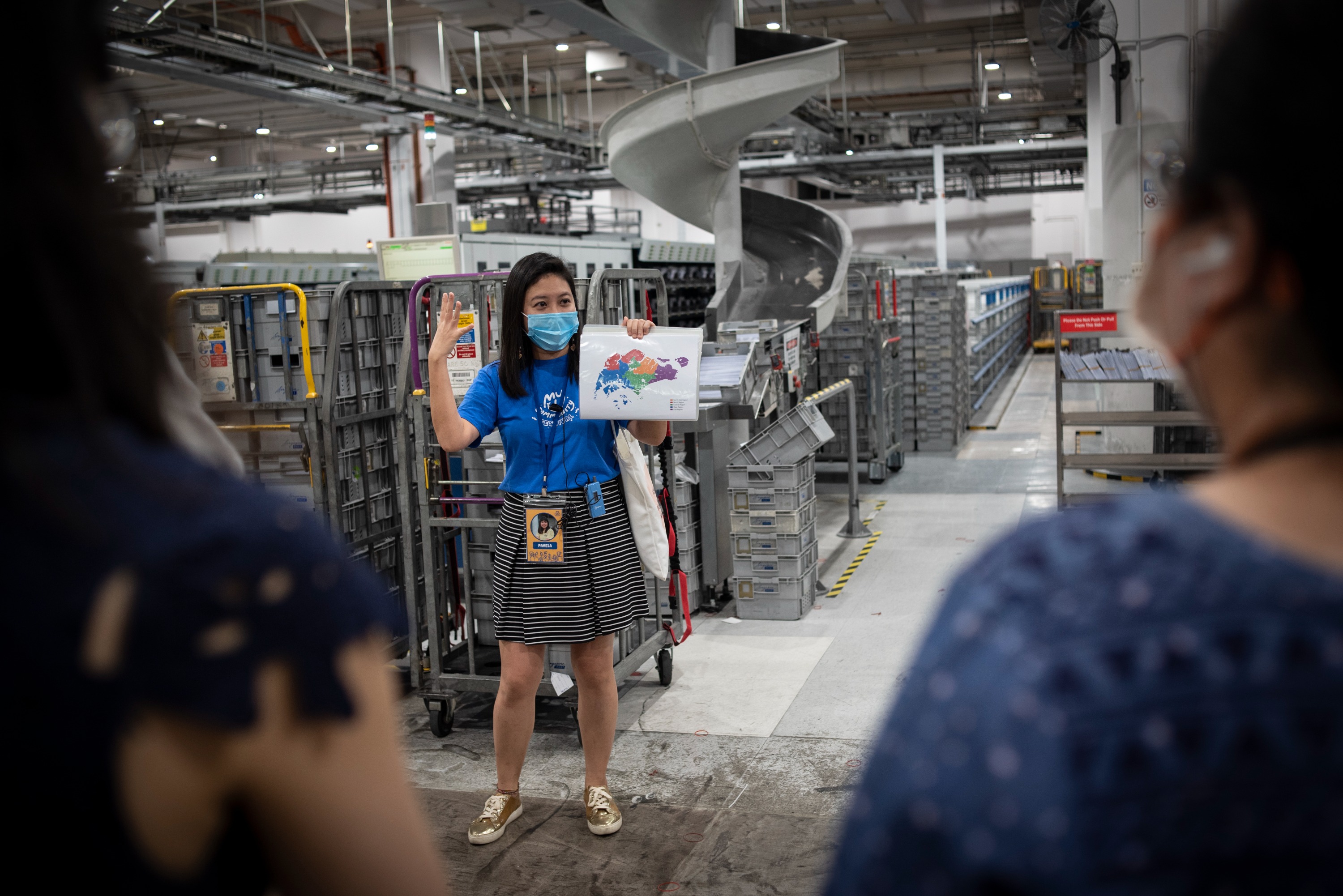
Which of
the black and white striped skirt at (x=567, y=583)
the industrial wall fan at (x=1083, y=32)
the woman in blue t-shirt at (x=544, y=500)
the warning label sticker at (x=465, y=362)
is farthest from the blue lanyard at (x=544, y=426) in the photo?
the industrial wall fan at (x=1083, y=32)

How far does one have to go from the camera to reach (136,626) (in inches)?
23.8

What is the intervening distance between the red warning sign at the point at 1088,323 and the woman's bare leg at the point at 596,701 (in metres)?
4.59

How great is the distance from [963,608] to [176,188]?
84.6 feet

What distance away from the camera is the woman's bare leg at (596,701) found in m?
3.55

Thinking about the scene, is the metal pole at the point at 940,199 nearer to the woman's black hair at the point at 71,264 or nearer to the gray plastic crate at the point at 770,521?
the gray plastic crate at the point at 770,521

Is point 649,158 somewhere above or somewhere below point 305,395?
above

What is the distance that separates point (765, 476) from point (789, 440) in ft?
0.87

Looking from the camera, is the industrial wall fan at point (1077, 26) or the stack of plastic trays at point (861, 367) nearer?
the industrial wall fan at point (1077, 26)

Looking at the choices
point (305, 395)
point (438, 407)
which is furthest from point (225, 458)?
point (305, 395)

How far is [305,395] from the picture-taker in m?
5.26

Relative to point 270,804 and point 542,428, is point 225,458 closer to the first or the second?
point 270,804

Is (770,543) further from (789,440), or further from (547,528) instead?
(547,528)

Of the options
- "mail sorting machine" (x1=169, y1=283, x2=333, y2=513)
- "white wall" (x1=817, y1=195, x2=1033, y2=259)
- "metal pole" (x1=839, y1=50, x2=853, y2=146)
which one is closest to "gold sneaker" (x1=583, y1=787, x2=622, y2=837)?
"mail sorting machine" (x1=169, y1=283, x2=333, y2=513)

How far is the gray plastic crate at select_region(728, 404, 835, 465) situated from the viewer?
20.2 feet
